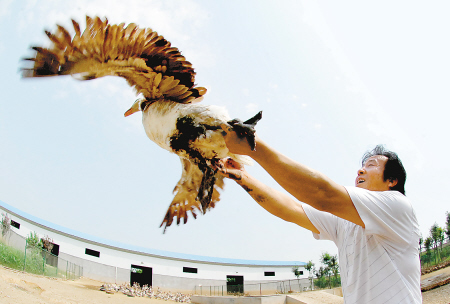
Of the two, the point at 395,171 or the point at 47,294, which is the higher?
the point at 395,171

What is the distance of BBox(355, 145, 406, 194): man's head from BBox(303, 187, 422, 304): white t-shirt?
38 cm

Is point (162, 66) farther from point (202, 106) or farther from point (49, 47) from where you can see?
point (49, 47)

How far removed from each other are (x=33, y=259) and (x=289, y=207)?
64.5ft

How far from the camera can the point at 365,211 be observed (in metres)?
1.83

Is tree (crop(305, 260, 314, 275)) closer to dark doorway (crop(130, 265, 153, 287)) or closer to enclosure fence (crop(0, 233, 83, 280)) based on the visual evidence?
dark doorway (crop(130, 265, 153, 287))

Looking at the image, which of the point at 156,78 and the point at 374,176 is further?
the point at 156,78

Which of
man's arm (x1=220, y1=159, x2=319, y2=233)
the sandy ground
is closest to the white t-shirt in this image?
man's arm (x1=220, y1=159, x2=319, y2=233)

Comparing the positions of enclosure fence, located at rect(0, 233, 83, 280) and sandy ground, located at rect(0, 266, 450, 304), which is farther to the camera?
enclosure fence, located at rect(0, 233, 83, 280)

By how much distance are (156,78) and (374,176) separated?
1.81 m

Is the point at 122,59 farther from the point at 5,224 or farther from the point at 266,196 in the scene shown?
the point at 5,224

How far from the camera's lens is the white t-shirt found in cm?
186

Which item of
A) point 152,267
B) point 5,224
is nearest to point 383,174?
point 5,224

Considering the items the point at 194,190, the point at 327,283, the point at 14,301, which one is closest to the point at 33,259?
the point at 14,301

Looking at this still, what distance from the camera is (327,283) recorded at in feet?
122
